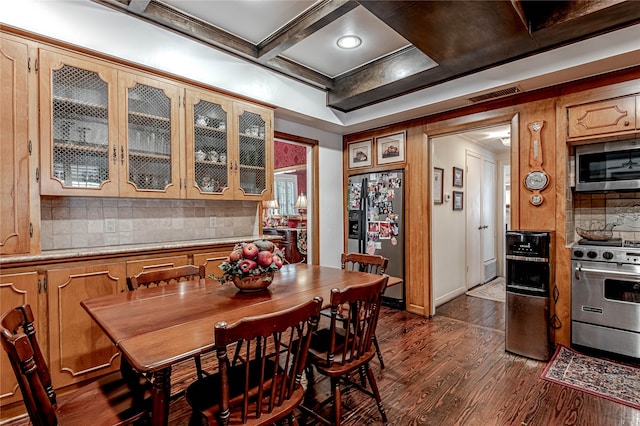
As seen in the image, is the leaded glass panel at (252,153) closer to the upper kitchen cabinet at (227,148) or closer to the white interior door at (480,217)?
the upper kitchen cabinet at (227,148)

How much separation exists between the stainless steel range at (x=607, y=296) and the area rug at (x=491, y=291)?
1.83m

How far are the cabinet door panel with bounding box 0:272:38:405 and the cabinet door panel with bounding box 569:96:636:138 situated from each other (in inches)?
167

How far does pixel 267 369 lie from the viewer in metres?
1.64

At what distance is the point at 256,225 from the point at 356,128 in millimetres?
1885

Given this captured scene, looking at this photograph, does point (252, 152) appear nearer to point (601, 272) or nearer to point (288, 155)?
point (601, 272)

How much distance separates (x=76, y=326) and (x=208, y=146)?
1.74 metres

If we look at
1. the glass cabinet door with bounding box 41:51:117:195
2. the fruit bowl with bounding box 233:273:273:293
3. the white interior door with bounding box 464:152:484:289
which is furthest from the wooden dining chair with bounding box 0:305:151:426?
the white interior door with bounding box 464:152:484:289

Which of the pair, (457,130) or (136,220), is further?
(457,130)

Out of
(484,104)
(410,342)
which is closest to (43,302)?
(410,342)

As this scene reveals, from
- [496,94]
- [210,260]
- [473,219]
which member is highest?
[496,94]

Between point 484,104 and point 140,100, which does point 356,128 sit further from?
point 140,100

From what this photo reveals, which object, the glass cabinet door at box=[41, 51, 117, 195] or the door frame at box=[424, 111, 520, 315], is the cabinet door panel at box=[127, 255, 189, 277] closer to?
the glass cabinet door at box=[41, 51, 117, 195]

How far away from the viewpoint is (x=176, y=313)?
5.12 ft

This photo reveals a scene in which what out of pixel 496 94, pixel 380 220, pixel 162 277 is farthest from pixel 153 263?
pixel 496 94
